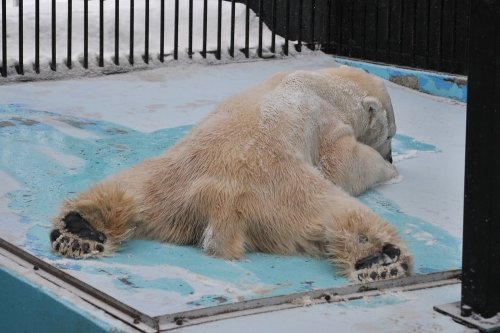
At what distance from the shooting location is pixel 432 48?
24.4 feet

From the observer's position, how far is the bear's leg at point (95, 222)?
140 inches

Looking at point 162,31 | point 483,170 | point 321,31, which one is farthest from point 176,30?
point 483,170

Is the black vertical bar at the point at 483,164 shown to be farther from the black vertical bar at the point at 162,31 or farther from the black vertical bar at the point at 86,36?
the black vertical bar at the point at 162,31

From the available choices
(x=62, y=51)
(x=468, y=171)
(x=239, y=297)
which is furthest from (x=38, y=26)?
(x=468, y=171)

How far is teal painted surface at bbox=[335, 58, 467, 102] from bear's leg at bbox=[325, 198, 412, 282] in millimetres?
3528

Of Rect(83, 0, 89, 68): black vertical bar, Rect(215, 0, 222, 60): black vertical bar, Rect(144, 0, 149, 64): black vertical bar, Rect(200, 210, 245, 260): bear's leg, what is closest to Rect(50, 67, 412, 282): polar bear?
Rect(200, 210, 245, 260): bear's leg

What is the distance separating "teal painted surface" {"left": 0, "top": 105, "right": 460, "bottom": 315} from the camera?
10.8 feet

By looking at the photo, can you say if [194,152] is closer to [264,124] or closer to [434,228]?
[264,124]

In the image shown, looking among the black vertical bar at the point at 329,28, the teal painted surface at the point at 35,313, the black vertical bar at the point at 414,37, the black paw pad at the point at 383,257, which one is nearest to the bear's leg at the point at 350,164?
the black paw pad at the point at 383,257

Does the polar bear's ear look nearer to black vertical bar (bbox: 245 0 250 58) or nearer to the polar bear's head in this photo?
the polar bear's head

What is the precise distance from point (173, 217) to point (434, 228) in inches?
43.6

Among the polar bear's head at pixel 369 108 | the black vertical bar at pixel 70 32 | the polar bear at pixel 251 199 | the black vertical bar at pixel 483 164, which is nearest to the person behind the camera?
the black vertical bar at pixel 483 164

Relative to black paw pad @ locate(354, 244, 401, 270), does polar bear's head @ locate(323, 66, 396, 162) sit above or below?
above

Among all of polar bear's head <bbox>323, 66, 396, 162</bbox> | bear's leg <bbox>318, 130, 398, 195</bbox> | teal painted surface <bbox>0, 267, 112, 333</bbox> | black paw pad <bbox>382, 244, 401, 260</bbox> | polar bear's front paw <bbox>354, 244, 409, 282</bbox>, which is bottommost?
teal painted surface <bbox>0, 267, 112, 333</bbox>
